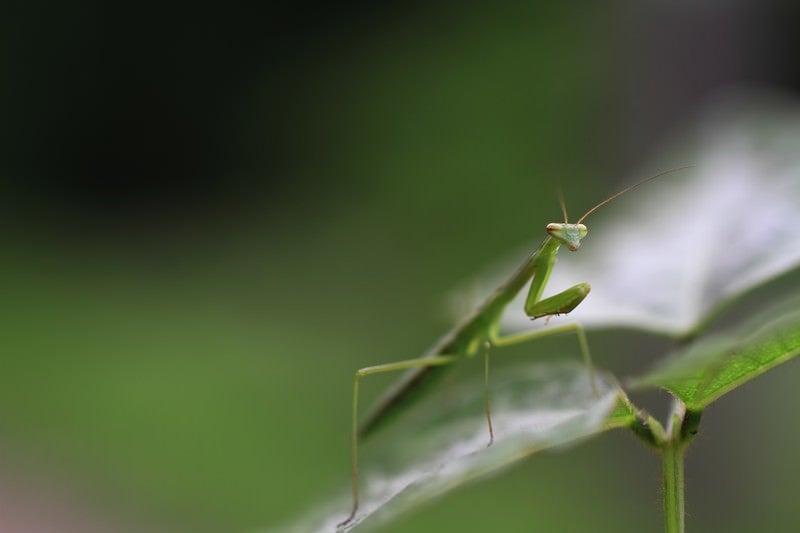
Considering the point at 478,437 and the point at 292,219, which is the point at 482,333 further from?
the point at 292,219

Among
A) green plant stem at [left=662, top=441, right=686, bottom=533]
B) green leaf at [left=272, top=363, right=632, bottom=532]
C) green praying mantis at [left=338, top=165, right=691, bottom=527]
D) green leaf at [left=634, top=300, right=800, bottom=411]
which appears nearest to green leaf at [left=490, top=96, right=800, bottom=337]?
green praying mantis at [left=338, top=165, right=691, bottom=527]

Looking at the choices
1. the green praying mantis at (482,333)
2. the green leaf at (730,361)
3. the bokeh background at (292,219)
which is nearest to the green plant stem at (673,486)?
the green leaf at (730,361)

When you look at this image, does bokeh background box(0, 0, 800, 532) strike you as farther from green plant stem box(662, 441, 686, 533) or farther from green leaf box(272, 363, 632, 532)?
green plant stem box(662, 441, 686, 533)

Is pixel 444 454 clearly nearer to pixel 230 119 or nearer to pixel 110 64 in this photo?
pixel 230 119

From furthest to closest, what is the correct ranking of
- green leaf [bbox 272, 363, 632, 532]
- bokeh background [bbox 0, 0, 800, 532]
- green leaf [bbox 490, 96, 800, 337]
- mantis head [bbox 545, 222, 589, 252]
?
1. bokeh background [bbox 0, 0, 800, 532]
2. mantis head [bbox 545, 222, 589, 252]
3. green leaf [bbox 490, 96, 800, 337]
4. green leaf [bbox 272, 363, 632, 532]

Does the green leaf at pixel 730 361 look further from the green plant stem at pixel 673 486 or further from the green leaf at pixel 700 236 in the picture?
the green leaf at pixel 700 236
